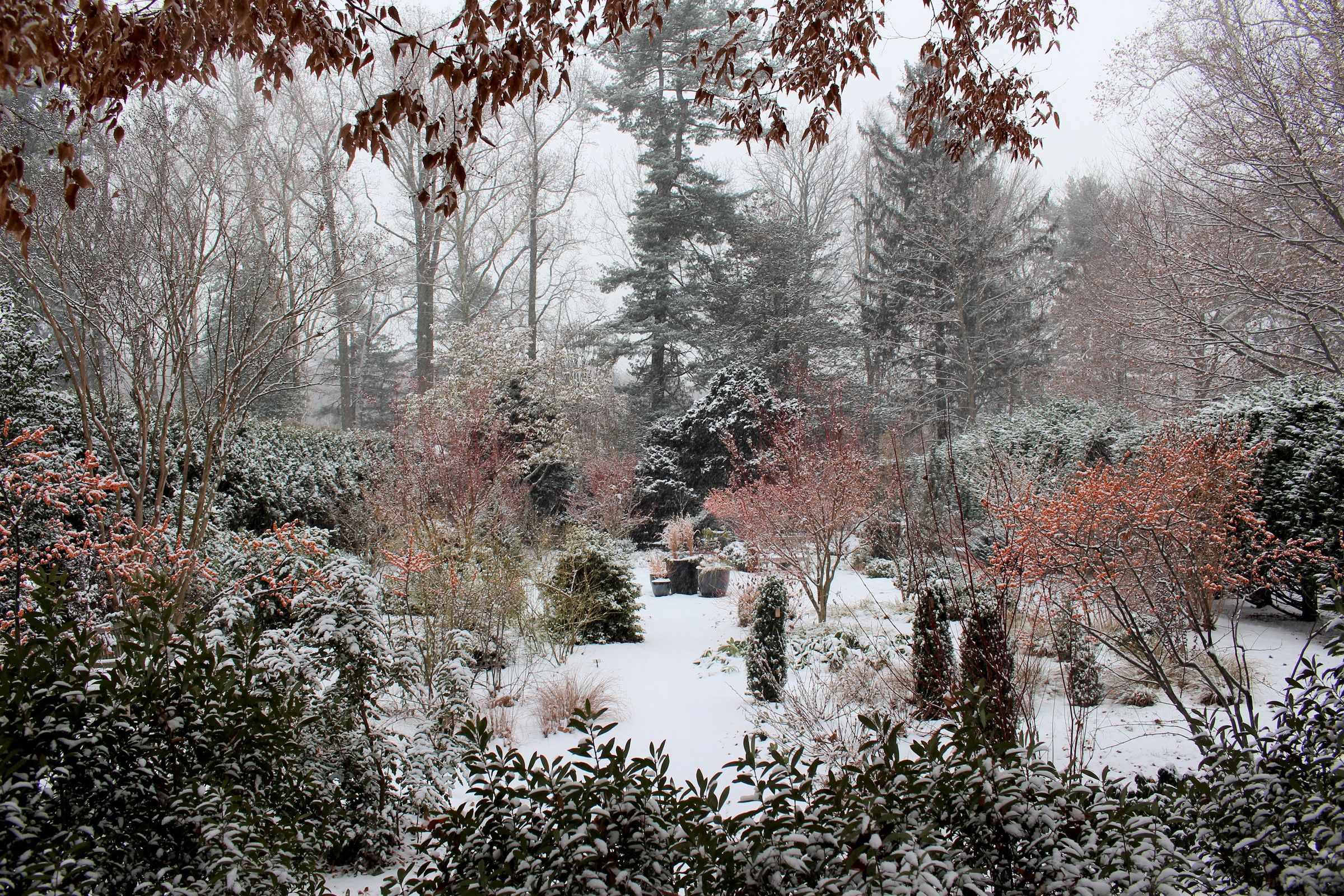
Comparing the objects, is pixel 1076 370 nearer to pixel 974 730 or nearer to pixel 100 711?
pixel 974 730

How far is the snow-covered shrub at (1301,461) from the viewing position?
562 cm

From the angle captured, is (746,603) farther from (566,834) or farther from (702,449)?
(702,449)

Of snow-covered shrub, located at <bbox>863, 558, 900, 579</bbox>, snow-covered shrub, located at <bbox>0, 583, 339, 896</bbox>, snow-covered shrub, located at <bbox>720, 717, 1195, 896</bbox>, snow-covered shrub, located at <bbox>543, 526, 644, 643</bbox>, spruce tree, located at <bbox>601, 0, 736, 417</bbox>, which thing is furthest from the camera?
spruce tree, located at <bbox>601, 0, 736, 417</bbox>

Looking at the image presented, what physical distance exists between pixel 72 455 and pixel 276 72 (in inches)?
211

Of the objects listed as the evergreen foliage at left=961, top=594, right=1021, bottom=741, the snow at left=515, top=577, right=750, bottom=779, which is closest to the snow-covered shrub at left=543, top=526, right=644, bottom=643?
the snow at left=515, top=577, right=750, bottom=779

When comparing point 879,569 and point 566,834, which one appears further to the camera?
point 879,569

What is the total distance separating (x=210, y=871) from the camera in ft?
4.95

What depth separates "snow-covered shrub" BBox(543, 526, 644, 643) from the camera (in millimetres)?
6918

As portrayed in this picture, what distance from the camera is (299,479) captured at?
986 centimetres

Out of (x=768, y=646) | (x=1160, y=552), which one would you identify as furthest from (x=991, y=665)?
(x=768, y=646)

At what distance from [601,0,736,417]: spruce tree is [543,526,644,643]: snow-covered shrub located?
38.3ft

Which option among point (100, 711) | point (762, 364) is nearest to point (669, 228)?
point (762, 364)

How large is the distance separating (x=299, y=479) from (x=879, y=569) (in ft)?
28.6

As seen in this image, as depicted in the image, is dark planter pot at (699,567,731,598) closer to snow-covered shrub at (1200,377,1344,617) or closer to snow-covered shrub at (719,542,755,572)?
snow-covered shrub at (719,542,755,572)
